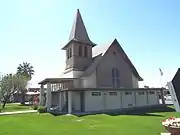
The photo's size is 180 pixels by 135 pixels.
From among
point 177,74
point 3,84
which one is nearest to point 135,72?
point 177,74

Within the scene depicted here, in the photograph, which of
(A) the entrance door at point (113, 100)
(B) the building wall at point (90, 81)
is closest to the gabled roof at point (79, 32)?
(B) the building wall at point (90, 81)

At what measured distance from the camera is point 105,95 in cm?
2859

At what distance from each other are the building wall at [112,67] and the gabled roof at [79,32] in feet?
13.7

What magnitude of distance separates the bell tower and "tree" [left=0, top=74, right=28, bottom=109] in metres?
16.6

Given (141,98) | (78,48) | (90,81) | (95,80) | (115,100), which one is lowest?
(115,100)

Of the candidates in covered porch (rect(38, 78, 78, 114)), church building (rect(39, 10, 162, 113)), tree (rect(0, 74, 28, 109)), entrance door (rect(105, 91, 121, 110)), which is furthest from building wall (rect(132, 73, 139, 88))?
tree (rect(0, 74, 28, 109))

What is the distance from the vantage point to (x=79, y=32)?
3578 centimetres

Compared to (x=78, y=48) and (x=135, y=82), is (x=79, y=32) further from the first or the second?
(x=135, y=82)

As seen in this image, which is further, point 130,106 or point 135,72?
point 135,72

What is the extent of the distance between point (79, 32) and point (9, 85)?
20850mm

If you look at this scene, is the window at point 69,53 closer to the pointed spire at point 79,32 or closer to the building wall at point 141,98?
the pointed spire at point 79,32

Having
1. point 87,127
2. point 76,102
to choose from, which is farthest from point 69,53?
point 87,127

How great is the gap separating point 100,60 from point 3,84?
23.5m

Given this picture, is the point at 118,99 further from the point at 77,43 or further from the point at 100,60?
the point at 77,43
